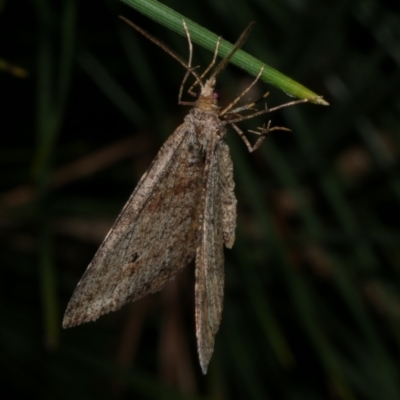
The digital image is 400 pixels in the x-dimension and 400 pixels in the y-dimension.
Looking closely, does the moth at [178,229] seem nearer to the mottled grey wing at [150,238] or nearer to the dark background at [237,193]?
the mottled grey wing at [150,238]

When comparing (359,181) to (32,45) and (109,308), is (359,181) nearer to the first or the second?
(32,45)

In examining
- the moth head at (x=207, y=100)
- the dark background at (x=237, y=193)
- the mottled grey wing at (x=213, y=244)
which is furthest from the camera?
the dark background at (x=237, y=193)

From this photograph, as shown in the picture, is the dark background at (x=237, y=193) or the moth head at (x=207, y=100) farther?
the dark background at (x=237, y=193)

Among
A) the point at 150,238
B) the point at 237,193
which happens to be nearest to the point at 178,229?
the point at 150,238

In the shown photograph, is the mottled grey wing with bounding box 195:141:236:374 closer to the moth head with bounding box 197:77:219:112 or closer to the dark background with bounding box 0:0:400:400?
the moth head with bounding box 197:77:219:112

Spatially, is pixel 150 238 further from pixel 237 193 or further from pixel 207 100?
pixel 237 193

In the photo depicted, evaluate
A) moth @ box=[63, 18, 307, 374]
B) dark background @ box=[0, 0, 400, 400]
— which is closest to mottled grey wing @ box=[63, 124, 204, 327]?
moth @ box=[63, 18, 307, 374]

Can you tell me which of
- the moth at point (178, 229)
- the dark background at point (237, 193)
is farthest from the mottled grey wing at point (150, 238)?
the dark background at point (237, 193)

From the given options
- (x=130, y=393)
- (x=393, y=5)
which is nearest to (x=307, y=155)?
(x=393, y=5)
